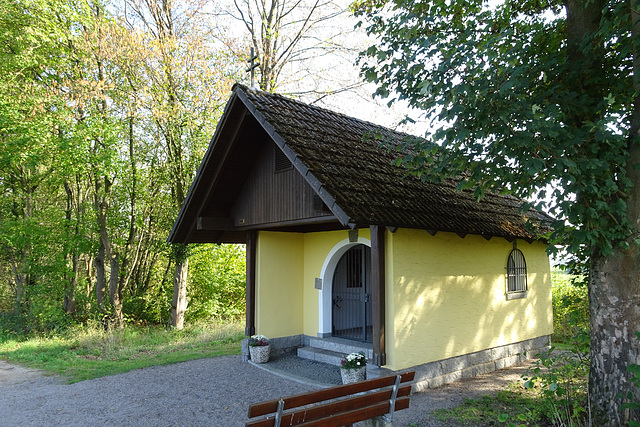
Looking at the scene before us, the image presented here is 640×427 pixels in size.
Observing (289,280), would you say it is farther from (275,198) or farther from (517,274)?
(517,274)

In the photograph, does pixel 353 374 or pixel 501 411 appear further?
pixel 353 374

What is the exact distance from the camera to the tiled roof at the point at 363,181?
6.68 metres

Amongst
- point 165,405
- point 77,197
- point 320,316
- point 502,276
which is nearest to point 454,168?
point 502,276

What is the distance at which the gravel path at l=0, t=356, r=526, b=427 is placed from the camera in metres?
6.03

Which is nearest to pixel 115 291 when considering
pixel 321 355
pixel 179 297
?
pixel 179 297

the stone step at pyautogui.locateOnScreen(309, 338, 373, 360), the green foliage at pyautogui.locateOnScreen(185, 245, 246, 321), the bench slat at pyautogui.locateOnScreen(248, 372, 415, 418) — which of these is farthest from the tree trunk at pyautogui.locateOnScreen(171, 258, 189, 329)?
the bench slat at pyautogui.locateOnScreen(248, 372, 415, 418)

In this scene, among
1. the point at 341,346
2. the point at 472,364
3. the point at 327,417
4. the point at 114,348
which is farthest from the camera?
the point at 114,348

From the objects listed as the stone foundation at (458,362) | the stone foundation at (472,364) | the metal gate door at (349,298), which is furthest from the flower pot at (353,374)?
the metal gate door at (349,298)

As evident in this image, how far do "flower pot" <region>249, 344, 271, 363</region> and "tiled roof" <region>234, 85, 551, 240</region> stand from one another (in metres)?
4.28

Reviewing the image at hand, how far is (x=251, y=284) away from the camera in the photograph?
977cm

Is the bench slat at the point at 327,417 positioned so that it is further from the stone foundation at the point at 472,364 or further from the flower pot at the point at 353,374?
the stone foundation at the point at 472,364

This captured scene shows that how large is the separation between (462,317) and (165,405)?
550 centimetres

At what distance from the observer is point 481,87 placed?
4.94 metres

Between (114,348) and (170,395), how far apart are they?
558 centimetres
